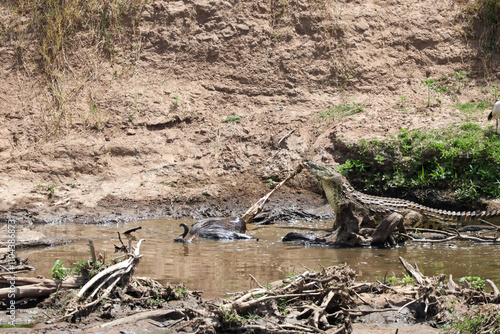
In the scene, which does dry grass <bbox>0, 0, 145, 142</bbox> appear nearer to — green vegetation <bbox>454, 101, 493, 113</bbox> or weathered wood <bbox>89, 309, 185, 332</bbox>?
green vegetation <bbox>454, 101, 493, 113</bbox>

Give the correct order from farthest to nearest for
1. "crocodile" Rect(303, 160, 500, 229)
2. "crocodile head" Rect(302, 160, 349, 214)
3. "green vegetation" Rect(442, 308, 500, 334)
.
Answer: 1. "crocodile head" Rect(302, 160, 349, 214)
2. "crocodile" Rect(303, 160, 500, 229)
3. "green vegetation" Rect(442, 308, 500, 334)

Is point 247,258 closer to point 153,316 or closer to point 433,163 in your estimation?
point 153,316

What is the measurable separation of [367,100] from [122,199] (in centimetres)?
561

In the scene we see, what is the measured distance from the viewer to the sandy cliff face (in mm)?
9688

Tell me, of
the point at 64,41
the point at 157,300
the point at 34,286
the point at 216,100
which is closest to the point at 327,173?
the point at 216,100

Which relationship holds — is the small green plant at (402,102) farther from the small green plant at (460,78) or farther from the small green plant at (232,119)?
the small green plant at (232,119)

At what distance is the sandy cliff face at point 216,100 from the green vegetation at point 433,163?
0.53 meters

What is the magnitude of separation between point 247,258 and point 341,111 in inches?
227

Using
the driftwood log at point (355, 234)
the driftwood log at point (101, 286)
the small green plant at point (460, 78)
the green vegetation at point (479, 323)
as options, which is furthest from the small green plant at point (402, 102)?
the driftwood log at point (101, 286)

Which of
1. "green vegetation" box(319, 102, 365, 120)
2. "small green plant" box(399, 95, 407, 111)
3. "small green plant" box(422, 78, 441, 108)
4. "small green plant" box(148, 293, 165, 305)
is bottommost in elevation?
"small green plant" box(148, 293, 165, 305)

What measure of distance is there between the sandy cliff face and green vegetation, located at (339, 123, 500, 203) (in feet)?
1.75

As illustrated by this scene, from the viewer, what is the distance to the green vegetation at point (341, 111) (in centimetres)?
1088

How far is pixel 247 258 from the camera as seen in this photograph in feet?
20.1

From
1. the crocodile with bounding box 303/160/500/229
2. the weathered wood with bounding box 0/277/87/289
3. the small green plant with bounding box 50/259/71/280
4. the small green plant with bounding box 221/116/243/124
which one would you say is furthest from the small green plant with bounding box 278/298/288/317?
the small green plant with bounding box 221/116/243/124
